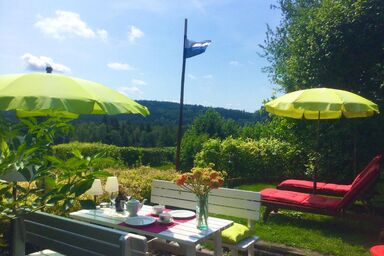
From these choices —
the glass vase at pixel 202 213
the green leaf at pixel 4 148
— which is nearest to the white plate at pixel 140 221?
the glass vase at pixel 202 213

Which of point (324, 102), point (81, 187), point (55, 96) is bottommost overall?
point (81, 187)

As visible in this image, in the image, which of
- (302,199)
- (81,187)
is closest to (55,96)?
(81,187)

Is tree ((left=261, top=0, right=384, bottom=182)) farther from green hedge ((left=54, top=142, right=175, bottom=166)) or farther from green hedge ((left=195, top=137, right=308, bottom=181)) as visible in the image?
green hedge ((left=54, top=142, right=175, bottom=166))

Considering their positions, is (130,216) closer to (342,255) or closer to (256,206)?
(256,206)

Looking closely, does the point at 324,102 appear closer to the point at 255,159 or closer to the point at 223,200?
the point at 223,200

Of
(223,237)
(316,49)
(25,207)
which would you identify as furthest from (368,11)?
(25,207)

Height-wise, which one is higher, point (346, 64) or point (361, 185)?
point (346, 64)

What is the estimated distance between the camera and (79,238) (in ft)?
8.68

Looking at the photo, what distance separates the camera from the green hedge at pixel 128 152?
15.7 metres

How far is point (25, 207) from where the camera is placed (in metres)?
2.19

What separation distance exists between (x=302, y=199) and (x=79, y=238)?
16.3ft

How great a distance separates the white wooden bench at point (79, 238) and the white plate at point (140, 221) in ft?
3.82

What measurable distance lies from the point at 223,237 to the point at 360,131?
7.00 meters

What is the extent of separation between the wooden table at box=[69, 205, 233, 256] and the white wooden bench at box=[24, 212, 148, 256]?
110 centimetres
